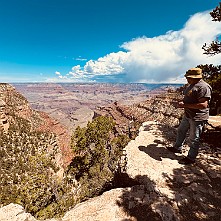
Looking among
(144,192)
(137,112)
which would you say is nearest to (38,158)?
(144,192)

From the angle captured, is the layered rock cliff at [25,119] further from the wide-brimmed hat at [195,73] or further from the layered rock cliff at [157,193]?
the wide-brimmed hat at [195,73]

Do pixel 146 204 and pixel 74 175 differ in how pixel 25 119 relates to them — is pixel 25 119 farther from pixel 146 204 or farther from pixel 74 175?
pixel 146 204

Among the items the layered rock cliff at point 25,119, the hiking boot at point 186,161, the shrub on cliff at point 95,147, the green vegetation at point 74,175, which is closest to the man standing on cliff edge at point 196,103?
the hiking boot at point 186,161

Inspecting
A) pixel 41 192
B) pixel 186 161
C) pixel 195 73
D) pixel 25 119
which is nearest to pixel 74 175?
pixel 41 192

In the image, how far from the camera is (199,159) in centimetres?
629

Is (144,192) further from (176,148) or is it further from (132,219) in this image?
(176,148)

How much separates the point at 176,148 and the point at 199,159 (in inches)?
32.6

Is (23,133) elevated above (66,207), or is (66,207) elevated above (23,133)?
(66,207)

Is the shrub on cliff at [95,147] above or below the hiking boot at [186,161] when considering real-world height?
below

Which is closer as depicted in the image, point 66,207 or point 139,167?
point 139,167

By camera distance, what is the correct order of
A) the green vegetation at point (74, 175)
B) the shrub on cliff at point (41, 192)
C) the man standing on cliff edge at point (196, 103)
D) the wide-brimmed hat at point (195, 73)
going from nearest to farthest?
the man standing on cliff edge at point (196, 103)
the wide-brimmed hat at point (195, 73)
the shrub on cliff at point (41, 192)
the green vegetation at point (74, 175)

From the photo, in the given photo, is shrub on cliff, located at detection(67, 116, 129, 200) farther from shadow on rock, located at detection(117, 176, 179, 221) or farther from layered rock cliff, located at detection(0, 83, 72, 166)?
layered rock cliff, located at detection(0, 83, 72, 166)

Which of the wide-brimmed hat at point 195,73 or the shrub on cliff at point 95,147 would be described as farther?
the shrub on cliff at point 95,147

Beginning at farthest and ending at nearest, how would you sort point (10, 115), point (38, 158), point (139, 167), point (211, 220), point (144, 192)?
point (10, 115) < point (38, 158) < point (139, 167) < point (144, 192) < point (211, 220)
